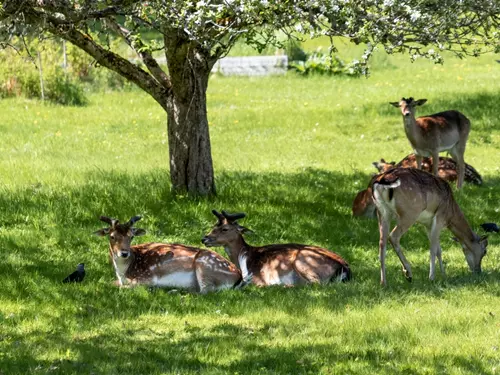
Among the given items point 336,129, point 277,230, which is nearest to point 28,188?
point 277,230

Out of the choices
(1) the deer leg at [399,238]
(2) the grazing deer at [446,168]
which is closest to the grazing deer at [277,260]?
(1) the deer leg at [399,238]

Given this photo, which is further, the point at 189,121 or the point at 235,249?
the point at 189,121

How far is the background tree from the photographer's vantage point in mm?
10875

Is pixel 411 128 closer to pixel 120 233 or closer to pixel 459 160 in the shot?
pixel 459 160

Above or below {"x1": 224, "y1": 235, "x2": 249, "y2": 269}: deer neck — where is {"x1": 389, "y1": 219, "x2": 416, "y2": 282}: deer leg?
above

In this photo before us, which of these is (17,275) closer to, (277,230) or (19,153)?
(277,230)

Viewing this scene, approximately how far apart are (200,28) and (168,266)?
2.80 m

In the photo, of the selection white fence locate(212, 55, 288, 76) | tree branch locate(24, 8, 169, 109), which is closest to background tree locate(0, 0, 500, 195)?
tree branch locate(24, 8, 169, 109)

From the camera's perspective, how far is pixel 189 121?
1518cm

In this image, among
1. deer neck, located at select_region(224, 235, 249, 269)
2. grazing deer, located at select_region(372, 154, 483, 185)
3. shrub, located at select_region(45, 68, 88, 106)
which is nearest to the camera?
Answer: deer neck, located at select_region(224, 235, 249, 269)

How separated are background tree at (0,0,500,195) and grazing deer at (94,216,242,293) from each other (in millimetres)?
2294

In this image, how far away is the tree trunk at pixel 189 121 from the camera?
1489cm

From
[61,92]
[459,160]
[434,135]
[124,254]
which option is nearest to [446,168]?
[459,160]

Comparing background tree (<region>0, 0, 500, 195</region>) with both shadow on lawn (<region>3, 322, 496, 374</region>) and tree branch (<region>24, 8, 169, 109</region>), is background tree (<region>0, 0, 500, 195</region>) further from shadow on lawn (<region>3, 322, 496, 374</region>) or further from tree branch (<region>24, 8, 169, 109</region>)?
shadow on lawn (<region>3, 322, 496, 374</region>)
